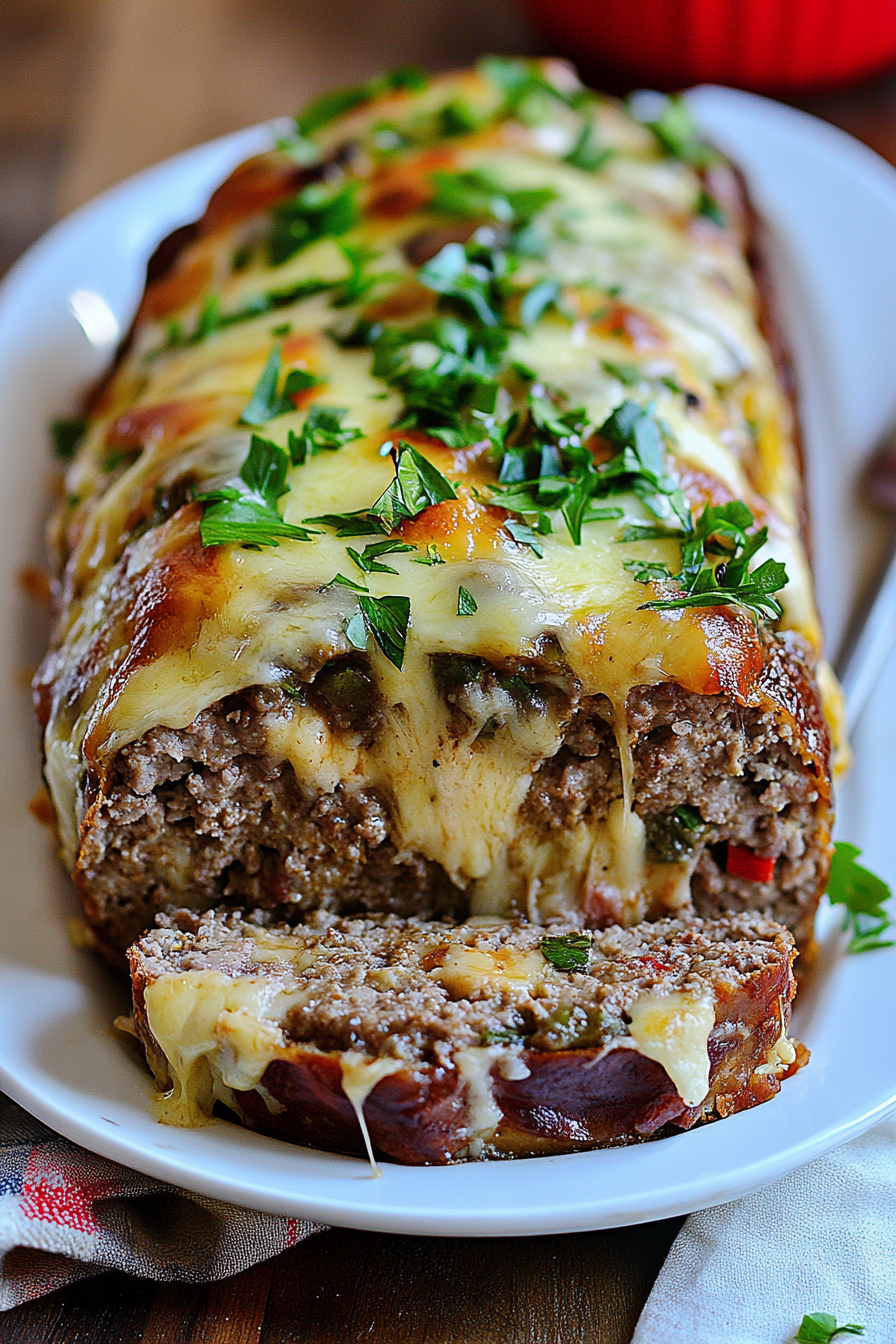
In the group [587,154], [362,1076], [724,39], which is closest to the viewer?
[362,1076]

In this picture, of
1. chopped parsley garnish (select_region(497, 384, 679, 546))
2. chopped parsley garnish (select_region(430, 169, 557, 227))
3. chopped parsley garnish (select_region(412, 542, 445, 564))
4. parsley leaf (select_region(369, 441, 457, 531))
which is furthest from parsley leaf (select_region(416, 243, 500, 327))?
chopped parsley garnish (select_region(412, 542, 445, 564))

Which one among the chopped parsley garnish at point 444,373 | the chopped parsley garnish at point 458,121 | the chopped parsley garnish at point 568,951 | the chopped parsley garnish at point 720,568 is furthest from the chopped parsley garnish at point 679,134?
the chopped parsley garnish at point 568,951

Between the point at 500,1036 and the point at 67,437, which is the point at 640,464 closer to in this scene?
the point at 500,1036

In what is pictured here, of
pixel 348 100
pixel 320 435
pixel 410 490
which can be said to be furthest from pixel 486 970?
pixel 348 100

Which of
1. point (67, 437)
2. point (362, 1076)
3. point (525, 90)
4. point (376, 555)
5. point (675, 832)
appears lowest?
point (675, 832)

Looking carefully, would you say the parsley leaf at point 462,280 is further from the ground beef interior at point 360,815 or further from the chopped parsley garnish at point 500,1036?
the chopped parsley garnish at point 500,1036

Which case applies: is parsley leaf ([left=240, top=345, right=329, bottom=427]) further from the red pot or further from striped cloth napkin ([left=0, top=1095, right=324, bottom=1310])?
the red pot
